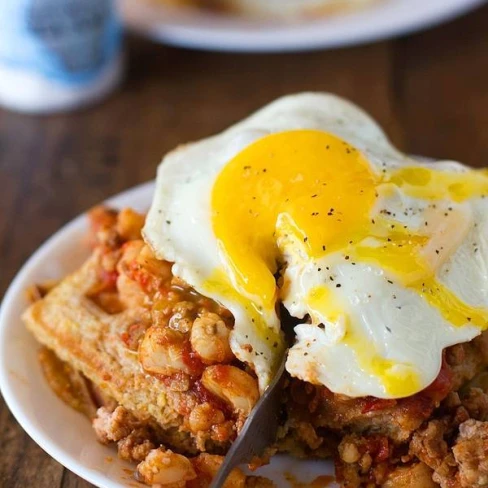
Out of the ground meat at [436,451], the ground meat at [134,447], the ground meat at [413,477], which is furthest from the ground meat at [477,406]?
the ground meat at [134,447]

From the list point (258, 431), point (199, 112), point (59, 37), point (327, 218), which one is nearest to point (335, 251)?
point (327, 218)

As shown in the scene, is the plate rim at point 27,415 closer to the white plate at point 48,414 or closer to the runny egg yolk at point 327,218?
the white plate at point 48,414

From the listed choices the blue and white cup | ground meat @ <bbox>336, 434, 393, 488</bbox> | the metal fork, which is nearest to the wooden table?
the blue and white cup

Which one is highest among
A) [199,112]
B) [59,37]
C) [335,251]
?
[335,251]

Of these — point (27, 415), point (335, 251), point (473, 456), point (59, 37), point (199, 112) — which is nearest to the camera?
point (473, 456)

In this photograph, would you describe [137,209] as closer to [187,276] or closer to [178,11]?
[187,276]

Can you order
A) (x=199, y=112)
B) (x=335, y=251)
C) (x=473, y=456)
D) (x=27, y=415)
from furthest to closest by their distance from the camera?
1. (x=199, y=112)
2. (x=27, y=415)
3. (x=335, y=251)
4. (x=473, y=456)

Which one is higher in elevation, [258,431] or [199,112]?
[258,431]

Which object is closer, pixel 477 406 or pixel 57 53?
pixel 477 406

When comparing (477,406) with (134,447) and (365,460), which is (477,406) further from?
(134,447)
